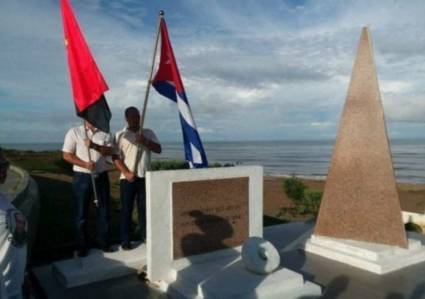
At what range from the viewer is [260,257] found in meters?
4.38

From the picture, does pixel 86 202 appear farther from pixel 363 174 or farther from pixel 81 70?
pixel 363 174

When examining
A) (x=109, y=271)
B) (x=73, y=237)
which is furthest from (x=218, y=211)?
(x=73, y=237)

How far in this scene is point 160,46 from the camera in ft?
16.6

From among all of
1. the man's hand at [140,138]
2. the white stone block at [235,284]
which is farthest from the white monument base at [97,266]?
the man's hand at [140,138]

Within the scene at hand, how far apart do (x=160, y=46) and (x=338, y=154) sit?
2824 millimetres

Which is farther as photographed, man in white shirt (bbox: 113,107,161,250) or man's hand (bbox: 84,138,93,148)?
man in white shirt (bbox: 113,107,161,250)

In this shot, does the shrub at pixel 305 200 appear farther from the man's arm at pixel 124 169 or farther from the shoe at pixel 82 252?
the shoe at pixel 82 252

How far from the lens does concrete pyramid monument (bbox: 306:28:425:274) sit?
18.3 feet

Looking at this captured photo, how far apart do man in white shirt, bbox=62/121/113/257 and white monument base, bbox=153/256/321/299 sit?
1.02 metres

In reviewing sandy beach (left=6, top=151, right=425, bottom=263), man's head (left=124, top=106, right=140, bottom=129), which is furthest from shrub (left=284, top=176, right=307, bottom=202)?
man's head (left=124, top=106, right=140, bottom=129)

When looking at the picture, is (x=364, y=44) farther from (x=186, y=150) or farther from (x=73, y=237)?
(x=73, y=237)

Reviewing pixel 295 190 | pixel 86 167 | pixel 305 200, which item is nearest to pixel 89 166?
pixel 86 167

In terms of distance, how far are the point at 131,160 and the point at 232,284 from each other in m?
1.78

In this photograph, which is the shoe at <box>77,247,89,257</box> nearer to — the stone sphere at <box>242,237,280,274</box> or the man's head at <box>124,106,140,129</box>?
the man's head at <box>124,106,140,129</box>
